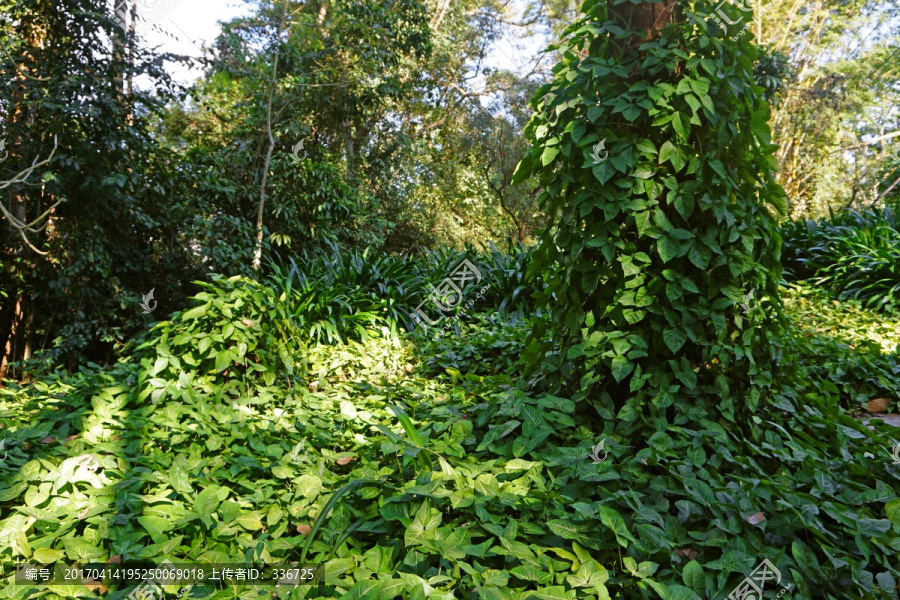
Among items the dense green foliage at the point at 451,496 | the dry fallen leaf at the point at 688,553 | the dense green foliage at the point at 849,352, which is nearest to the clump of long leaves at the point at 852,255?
the dense green foliage at the point at 849,352

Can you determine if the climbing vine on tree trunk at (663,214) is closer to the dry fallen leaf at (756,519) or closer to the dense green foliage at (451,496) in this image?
the dense green foliage at (451,496)

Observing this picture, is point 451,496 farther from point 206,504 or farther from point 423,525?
point 206,504

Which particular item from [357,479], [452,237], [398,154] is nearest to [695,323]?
[357,479]

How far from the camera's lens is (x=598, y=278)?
2244mm

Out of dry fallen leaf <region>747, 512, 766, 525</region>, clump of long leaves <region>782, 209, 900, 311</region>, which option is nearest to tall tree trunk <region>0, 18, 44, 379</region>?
dry fallen leaf <region>747, 512, 766, 525</region>

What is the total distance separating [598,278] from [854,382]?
83.4 inches

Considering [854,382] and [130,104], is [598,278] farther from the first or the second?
[130,104]

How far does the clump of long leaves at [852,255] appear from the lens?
555 cm

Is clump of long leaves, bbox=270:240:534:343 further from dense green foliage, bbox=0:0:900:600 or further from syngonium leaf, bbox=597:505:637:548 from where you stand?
syngonium leaf, bbox=597:505:637:548
